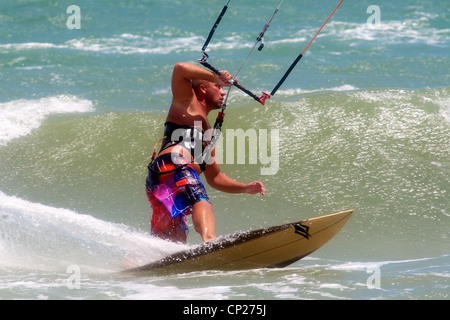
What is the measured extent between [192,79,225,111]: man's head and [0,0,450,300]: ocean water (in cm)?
117

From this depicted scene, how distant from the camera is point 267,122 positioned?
30.1ft

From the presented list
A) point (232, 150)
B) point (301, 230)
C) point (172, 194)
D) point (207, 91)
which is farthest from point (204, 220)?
point (232, 150)

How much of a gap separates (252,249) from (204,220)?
1.34 ft

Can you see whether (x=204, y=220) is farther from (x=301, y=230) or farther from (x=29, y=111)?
(x=29, y=111)

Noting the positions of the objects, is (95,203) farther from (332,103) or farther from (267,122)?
(332,103)

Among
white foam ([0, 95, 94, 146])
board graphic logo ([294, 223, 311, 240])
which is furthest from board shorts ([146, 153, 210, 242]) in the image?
white foam ([0, 95, 94, 146])

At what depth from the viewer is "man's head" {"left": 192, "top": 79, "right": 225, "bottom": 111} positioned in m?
5.47

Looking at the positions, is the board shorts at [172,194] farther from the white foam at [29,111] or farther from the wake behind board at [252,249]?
the white foam at [29,111]

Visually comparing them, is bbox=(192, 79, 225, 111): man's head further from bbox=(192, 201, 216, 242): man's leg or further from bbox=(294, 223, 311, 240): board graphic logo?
bbox=(294, 223, 311, 240): board graphic logo

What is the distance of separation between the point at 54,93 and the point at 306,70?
4482mm

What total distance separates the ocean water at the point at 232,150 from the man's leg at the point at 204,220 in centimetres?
22

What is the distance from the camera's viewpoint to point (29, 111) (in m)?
9.91
